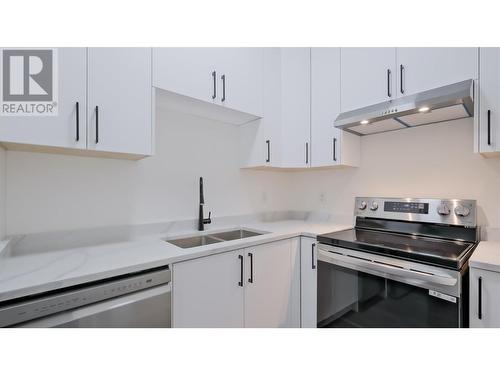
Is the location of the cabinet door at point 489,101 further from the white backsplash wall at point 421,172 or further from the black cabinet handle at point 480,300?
the black cabinet handle at point 480,300

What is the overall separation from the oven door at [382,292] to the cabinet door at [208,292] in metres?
0.60

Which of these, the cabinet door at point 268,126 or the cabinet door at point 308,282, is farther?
the cabinet door at point 268,126

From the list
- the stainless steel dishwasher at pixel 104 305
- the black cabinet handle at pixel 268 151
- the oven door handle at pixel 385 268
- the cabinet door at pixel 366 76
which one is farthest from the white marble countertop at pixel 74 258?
the cabinet door at pixel 366 76

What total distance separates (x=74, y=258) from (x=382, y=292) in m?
1.63

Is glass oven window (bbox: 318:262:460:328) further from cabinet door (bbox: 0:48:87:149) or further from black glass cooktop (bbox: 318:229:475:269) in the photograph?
cabinet door (bbox: 0:48:87:149)

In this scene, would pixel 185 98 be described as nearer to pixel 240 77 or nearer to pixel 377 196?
pixel 240 77

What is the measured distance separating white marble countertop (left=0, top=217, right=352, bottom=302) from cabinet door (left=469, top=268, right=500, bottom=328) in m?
1.01

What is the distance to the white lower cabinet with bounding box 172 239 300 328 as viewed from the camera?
126 cm

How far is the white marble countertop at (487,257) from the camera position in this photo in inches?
41.4

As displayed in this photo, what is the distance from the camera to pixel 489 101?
4.20 feet

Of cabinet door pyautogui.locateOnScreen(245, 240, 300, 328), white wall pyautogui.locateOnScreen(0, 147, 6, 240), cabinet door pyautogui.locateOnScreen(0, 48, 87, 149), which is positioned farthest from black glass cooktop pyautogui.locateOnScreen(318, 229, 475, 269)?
white wall pyautogui.locateOnScreen(0, 147, 6, 240)

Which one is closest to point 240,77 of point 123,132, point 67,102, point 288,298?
point 123,132

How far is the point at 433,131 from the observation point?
1727 mm
